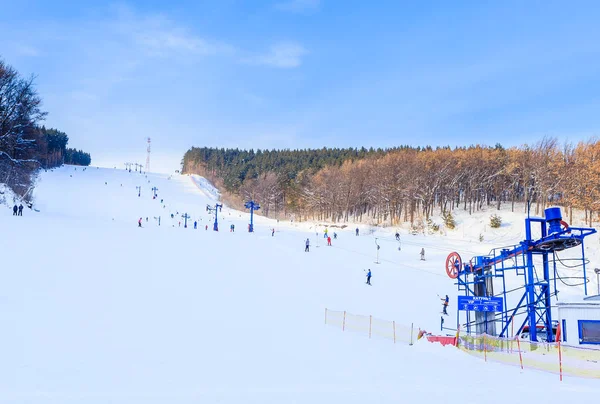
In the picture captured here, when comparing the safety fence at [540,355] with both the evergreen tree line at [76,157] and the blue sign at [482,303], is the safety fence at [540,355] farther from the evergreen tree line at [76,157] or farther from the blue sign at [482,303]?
the evergreen tree line at [76,157]

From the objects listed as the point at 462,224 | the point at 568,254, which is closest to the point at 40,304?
the point at 568,254

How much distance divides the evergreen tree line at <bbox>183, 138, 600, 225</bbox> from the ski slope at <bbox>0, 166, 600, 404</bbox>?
41083mm

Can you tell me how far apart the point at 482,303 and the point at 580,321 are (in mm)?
3742

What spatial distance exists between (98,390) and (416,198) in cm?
7158

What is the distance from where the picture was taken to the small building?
1388 centimetres

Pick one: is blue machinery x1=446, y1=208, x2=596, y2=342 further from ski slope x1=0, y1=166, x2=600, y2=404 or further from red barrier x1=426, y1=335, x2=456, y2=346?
ski slope x1=0, y1=166, x2=600, y2=404

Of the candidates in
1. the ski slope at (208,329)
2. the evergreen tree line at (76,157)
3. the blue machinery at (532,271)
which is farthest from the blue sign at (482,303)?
the evergreen tree line at (76,157)

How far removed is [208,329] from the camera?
14.1 meters

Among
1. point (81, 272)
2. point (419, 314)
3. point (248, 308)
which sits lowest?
point (419, 314)

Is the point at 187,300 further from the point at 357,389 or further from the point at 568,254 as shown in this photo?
the point at 568,254

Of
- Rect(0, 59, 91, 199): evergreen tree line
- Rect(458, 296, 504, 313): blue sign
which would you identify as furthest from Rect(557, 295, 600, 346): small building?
Rect(0, 59, 91, 199): evergreen tree line

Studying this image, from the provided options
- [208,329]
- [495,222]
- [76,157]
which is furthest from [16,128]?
[76,157]

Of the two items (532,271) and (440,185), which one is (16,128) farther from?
(440,185)

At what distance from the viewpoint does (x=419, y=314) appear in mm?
22844
